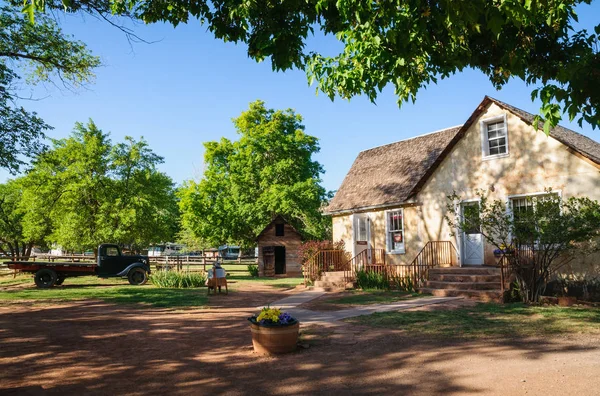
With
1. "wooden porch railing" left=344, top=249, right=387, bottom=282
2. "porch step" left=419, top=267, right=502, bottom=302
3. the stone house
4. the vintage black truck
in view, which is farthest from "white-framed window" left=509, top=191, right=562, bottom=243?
the vintage black truck

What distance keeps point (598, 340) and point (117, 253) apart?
66.5 ft

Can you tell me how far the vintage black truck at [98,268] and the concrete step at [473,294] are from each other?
1420 cm

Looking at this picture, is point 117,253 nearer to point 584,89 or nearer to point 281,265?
point 281,265

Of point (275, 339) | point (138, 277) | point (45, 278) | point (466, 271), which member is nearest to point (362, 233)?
point (466, 271)

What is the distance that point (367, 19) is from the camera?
540cm

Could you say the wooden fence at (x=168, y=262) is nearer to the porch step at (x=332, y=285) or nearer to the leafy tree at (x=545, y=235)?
the porch step at (x=332, y=285)

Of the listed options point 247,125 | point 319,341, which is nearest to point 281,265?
point 247,125

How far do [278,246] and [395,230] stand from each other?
12502 mm

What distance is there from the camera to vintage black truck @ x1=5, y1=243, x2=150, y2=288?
2016cm

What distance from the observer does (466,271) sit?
13906 millimetres

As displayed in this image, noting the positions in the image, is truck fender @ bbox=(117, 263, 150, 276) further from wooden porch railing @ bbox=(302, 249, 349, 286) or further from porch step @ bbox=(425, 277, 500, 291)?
porch step @ bbox=(425, 277, 500, 291)

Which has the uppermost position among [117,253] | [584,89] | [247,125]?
[247,125]

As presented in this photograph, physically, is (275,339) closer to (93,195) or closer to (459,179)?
(459,179)

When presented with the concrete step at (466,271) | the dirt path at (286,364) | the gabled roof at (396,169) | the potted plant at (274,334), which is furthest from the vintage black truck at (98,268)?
the potted plant at (274,334)
